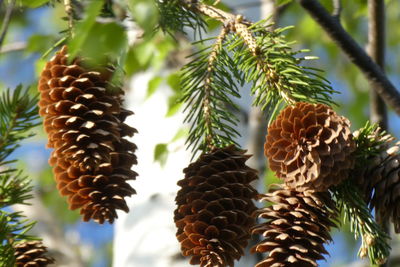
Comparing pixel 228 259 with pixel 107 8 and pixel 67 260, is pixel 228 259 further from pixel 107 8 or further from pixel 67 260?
pixel 67 260

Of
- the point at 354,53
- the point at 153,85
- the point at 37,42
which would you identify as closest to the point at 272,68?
the point at 354,53

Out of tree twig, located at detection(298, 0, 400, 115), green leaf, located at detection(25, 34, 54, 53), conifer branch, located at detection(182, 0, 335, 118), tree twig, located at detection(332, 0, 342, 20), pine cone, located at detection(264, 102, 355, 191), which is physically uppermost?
green leaf, located at detection(25, 34, 54, 53)

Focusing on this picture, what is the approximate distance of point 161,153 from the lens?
188 centimetres

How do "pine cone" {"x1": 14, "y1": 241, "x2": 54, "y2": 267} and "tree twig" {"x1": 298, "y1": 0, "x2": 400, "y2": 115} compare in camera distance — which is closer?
"pine cone" {"x1": 14, "y1": 241, "x2": 54, "y2": 267}

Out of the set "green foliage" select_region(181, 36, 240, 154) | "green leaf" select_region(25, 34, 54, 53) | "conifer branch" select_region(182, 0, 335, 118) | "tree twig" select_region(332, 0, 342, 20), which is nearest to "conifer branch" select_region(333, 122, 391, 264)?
"conifer branch" select_region(182, 0, 335, 118)

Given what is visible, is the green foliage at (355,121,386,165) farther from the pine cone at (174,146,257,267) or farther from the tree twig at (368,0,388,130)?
the tree twig at (368,0,388,130)

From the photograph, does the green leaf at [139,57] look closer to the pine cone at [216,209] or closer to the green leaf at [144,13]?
the pine cone at [216,209]

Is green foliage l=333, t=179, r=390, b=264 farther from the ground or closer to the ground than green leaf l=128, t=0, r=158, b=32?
closer to the ground

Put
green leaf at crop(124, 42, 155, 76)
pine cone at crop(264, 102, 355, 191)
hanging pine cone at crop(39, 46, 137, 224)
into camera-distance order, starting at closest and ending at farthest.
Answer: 1. pine cone at crop(264, 102, 355, 191)
2. hanging pine cone at crop(39, 46, 137, 224)
3. green leaf at crop(124, 42, 155, 76)

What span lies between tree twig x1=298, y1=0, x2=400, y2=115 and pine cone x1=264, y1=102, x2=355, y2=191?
0.55 metres

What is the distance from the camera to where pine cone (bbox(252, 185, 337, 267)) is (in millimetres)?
877

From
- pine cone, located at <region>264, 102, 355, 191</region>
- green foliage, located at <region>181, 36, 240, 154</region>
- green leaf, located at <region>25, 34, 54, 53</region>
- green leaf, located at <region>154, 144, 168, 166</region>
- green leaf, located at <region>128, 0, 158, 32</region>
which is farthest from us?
green leaf, located at <region>25, 34, 54, 53</region>

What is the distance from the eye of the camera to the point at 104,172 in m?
1.00

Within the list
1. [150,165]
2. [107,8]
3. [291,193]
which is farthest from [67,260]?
[291,193]
